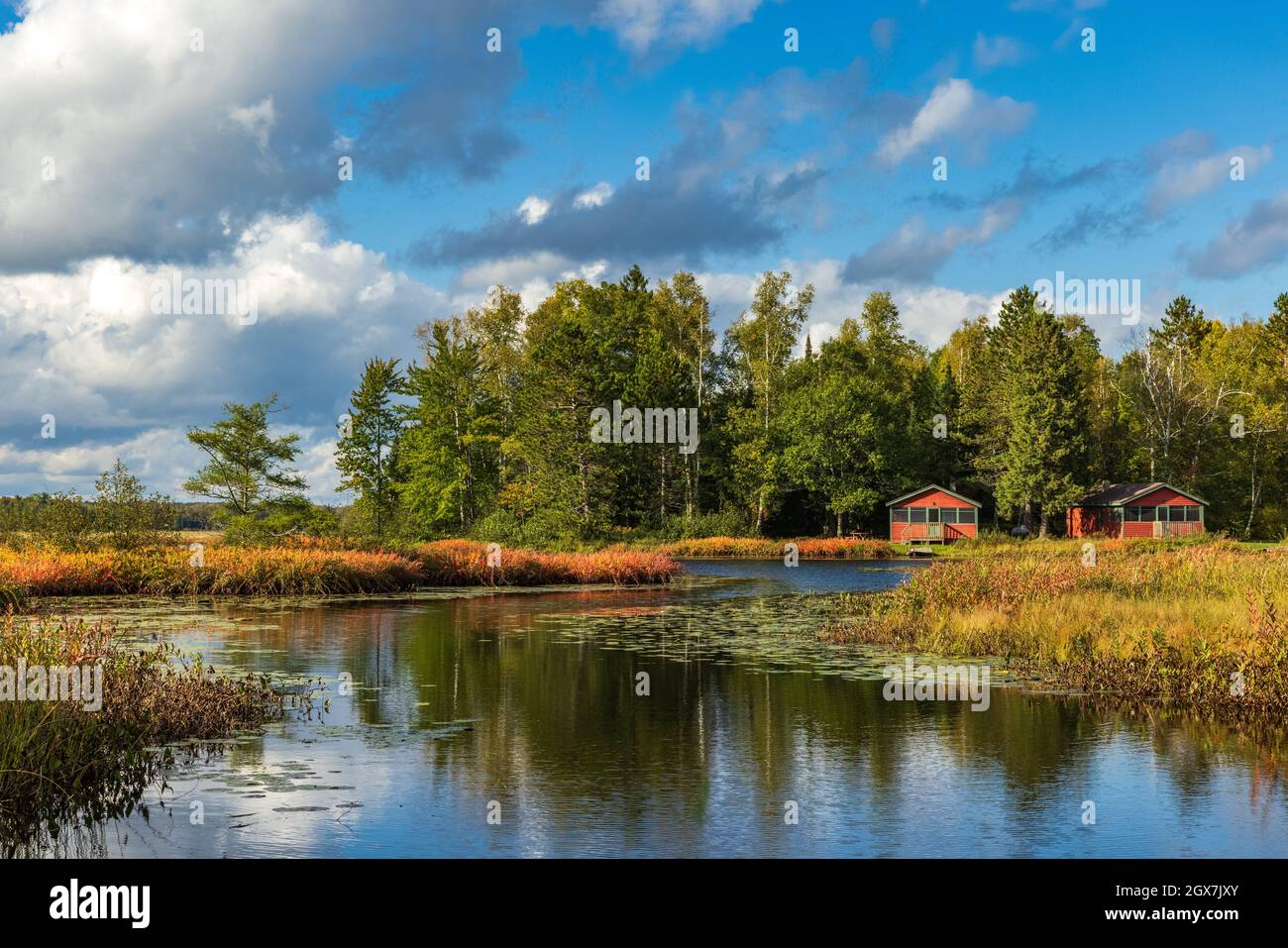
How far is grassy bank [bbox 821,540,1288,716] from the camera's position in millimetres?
16625

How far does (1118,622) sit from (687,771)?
11640mm

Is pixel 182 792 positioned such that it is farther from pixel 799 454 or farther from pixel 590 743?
pixel 799 454

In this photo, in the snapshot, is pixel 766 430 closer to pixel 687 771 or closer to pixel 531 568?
pixel 531 568

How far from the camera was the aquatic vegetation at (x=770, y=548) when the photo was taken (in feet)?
237

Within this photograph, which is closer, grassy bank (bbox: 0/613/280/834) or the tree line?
grassy bank (bbox: 0/613/280/834)

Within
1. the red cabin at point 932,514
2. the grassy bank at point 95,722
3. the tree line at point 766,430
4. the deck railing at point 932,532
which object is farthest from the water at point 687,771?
the red cabin at point 932,514

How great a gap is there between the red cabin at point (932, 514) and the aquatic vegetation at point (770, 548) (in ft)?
21.5

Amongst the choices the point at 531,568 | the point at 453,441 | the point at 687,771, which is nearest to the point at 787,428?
the point at 453,441

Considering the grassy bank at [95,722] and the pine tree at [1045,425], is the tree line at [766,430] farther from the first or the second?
the grassy bank at [95,722]

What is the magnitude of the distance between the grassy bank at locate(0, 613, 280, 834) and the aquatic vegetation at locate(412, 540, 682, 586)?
84.9 feet

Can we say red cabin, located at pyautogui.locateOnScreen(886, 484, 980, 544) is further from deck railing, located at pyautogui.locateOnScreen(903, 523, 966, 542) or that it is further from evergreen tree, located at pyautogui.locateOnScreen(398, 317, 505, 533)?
evergreen tree, located at pyautogui.locateOnScreen(398, 317, 505, 533)

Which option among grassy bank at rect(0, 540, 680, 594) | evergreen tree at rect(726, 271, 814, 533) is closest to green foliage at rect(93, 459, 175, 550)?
grassy bank at rect(0, 540, 680, 594)

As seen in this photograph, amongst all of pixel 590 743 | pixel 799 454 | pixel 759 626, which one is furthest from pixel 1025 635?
pixel 799 454
